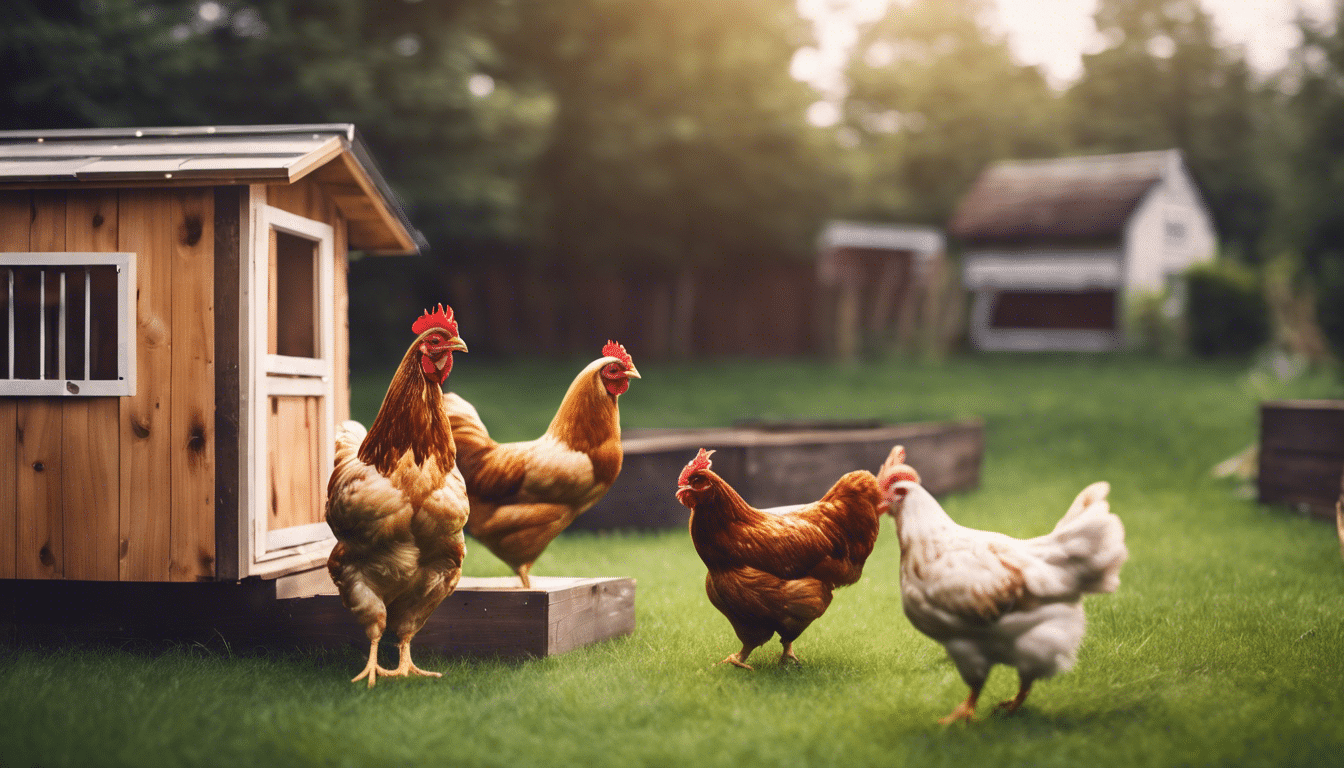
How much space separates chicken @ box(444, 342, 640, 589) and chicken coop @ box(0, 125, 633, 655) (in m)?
0.37

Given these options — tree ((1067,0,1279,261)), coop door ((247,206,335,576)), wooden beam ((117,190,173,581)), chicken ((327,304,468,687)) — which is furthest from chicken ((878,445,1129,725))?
tree ((1067,0,1279,261))

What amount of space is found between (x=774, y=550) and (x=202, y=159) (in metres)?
3.43

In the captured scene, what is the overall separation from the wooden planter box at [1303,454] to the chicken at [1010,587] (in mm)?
5771

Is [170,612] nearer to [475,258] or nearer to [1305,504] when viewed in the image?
[1305,504]

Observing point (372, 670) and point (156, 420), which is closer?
point (372, 670)

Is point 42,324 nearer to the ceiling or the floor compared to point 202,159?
nearer to the floor

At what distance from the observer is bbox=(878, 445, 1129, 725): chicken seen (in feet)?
12.5

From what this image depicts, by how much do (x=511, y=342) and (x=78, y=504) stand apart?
1782 centimetres

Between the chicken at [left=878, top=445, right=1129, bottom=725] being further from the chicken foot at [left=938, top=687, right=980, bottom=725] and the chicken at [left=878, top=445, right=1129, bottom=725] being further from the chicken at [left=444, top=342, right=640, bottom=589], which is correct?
the chicken at [left=444, top=342, right=640, bottom=589]

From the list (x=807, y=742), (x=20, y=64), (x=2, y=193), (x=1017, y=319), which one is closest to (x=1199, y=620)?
(x=807, y=742)

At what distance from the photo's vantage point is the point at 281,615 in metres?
5.22

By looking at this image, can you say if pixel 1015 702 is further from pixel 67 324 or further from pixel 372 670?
pixel 67 324

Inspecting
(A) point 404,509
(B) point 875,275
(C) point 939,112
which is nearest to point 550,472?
(A) point 404,509

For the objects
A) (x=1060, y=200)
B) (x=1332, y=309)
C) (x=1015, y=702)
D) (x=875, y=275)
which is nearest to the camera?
(x=1015, y=702)
